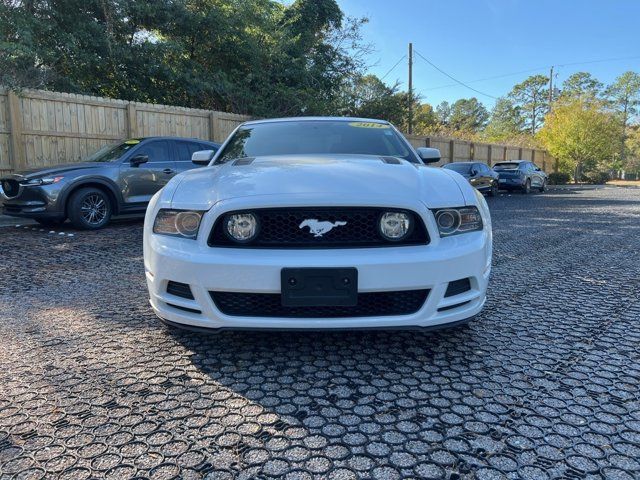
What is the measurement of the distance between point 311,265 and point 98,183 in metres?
6.51

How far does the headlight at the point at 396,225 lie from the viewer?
2482 millimetres

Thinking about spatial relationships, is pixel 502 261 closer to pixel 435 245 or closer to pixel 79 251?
pixel 435 245

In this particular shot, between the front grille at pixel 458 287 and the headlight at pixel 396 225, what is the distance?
35 centimetres

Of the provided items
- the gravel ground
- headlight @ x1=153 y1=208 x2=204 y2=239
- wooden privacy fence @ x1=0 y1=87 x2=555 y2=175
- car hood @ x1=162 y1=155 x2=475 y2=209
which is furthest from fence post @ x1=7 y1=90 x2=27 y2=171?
headlight @ x1=153 y1=208 x2=204 y2=239

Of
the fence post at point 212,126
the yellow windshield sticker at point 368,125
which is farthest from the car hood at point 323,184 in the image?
the fence post at point 212,126

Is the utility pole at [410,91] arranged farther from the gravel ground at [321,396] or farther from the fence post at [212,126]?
the gravel ground at [321,396]

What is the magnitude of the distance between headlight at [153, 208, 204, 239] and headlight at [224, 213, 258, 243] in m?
0.16

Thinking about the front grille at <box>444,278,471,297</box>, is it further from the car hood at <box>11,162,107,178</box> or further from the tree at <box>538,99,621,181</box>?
the tree at <box>538,99,621,181</box>

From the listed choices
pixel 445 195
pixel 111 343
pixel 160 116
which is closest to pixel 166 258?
pixel 111 343

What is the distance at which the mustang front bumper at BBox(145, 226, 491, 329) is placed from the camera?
2309 millimetres

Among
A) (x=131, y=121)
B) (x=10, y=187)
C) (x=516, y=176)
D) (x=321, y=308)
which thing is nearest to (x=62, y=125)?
(x=131, y=121)

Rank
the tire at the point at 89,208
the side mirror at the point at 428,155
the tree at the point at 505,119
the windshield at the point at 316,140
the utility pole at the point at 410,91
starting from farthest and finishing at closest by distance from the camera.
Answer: the tree at the point at 505,119 → the utility pole at the point at 410,91 → the tire at the point at 89,208 → the side mirror at the point at 428,155 → the windshield at the point at 316,140

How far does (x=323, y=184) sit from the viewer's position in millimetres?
2551

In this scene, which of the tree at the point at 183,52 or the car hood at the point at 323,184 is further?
the tree at the point at 183,52
